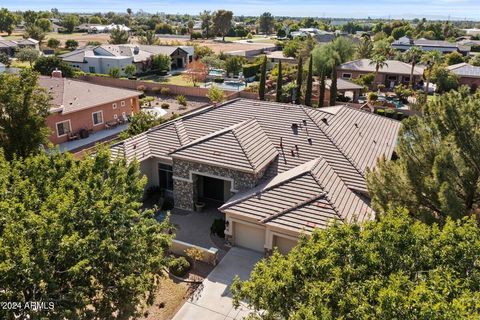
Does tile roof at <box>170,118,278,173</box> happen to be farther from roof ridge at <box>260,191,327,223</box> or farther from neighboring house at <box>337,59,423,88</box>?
neighboring house at <box>337,59,423,88</box>

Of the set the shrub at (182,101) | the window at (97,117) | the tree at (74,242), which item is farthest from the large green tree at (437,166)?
the shrub at (182,101)

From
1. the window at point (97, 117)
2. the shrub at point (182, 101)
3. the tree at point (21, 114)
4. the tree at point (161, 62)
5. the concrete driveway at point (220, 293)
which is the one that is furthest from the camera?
the tree at point (161, 62)

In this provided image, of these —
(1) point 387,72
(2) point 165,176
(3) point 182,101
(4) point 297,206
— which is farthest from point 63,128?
(1) point 387,72

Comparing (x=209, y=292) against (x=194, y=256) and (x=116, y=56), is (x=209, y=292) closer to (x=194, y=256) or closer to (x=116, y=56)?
(x=194, y=256)

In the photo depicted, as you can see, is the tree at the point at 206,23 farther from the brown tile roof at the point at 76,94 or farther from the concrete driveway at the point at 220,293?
the concrete driveway at the point at 220,293

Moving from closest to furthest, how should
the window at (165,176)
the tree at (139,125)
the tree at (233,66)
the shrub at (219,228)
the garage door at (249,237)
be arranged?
the garage door at (249,237) → the shrub at (219,228) → the window at (165,176) → the tree at (139,125) → the tree at (233,66)

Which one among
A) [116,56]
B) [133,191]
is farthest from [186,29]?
[133,191]

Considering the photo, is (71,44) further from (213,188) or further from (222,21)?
(213,188)
